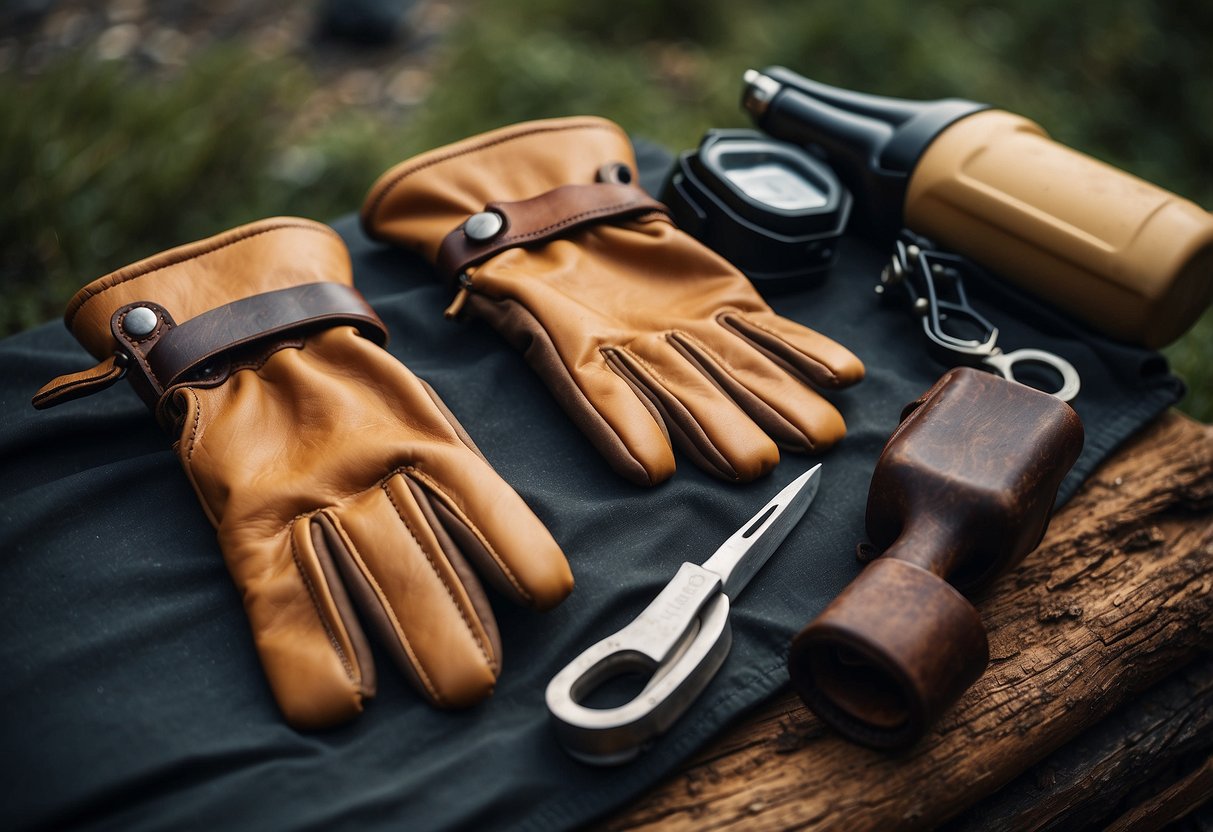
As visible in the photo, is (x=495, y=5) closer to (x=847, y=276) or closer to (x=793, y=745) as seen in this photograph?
(x=847, y=276)

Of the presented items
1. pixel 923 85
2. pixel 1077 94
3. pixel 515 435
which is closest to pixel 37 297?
pixel 515 435

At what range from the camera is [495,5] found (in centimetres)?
421

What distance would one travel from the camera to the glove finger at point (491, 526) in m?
1.33

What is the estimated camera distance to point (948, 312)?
6.53 ft

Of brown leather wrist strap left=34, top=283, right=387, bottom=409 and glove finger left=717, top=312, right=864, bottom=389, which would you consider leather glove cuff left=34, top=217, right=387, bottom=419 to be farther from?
glove finger left=717, top=312, right=864, bottom=389

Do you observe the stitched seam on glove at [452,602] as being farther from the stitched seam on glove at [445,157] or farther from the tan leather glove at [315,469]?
the stitched seam on glove at [445,157]

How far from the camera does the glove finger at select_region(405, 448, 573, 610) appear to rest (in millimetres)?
1332

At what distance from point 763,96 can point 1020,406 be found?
44.1 inches

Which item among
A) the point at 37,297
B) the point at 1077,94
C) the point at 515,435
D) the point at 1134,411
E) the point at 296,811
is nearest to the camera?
the point at 296,811

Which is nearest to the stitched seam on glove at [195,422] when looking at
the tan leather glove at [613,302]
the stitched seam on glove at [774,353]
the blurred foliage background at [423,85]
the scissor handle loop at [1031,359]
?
the tan leather glove at [613,302]

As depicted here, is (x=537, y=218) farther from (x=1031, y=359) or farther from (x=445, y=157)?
(x=1031, y=359)

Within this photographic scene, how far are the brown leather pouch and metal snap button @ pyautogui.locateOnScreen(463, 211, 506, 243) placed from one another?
844 mm

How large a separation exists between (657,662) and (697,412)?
19.9 inches

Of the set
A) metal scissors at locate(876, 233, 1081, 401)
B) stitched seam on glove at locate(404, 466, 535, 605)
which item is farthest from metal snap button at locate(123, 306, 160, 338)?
metal scissors at locate(876, 233, 1081, 401)
